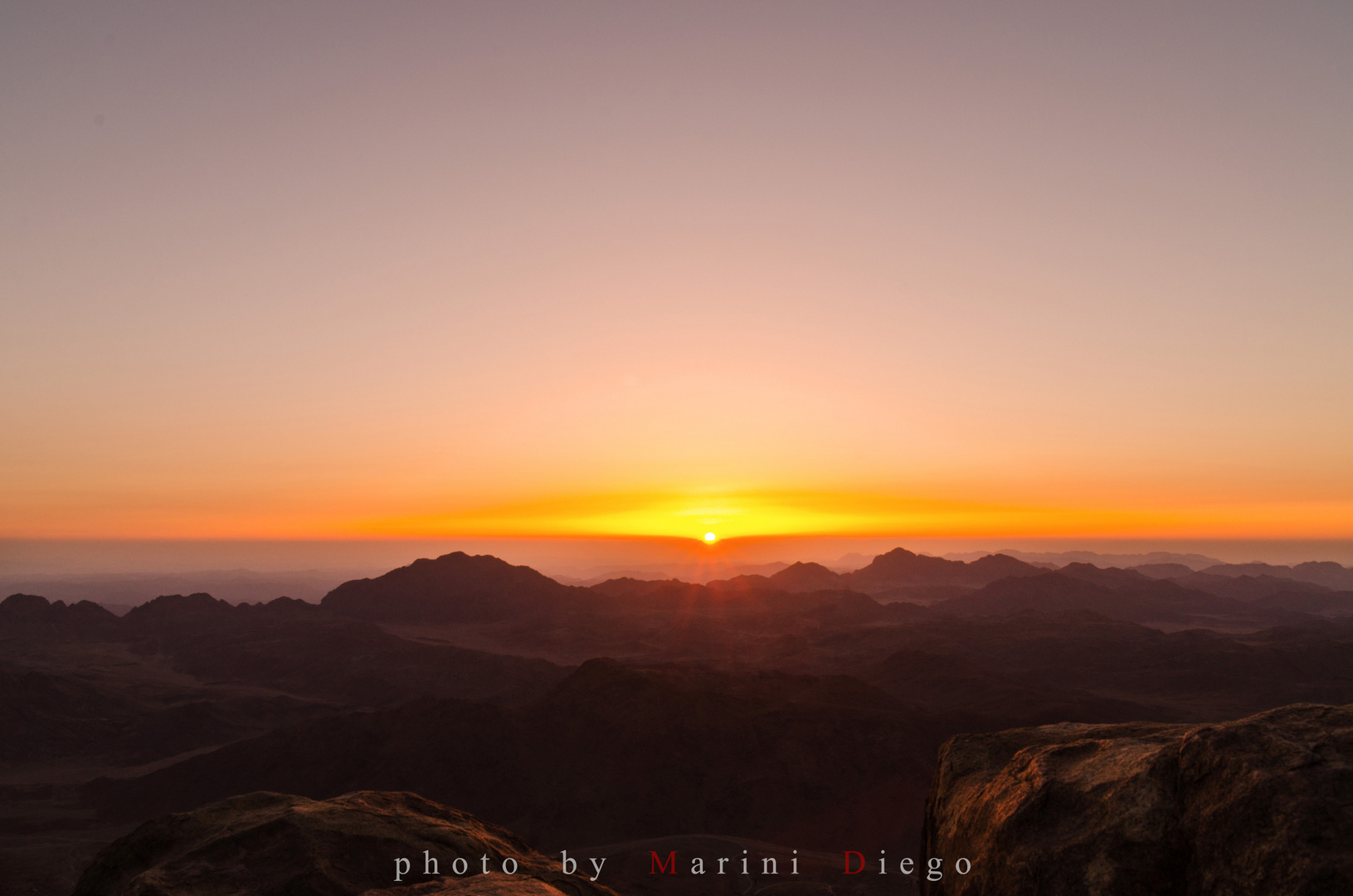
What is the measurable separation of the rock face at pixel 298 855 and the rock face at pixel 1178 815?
7.73m

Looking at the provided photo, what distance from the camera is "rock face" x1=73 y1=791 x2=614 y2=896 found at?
14445 millimetres

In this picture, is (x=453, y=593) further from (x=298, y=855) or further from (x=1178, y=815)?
(x=1178, y=815)

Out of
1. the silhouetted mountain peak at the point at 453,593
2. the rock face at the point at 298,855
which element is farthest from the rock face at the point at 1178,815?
the silhouetted mountain peak at the point at 453,593

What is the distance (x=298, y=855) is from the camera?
15352 mm

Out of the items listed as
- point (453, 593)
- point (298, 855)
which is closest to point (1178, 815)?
point (298, 855)

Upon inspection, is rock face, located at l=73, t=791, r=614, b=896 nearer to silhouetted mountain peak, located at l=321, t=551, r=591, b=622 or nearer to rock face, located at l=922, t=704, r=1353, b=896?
rock face, located at l=922, t=704, r=1353, b=896

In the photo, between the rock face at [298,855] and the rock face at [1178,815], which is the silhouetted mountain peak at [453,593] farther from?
the rock face at [1178,815]

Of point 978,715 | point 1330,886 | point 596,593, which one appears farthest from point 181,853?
point 596,593

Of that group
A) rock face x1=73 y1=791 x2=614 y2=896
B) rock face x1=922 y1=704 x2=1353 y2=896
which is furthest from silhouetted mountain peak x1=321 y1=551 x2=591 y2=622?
rock face x1=922 y1=704 x2=1353 y2=896

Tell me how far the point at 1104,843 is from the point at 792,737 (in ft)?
172

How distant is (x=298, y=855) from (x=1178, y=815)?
53.4 feet

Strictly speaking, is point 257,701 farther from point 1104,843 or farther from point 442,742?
point 1104,843

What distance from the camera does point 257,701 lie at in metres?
88.3

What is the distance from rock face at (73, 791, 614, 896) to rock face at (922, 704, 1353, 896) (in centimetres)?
773
